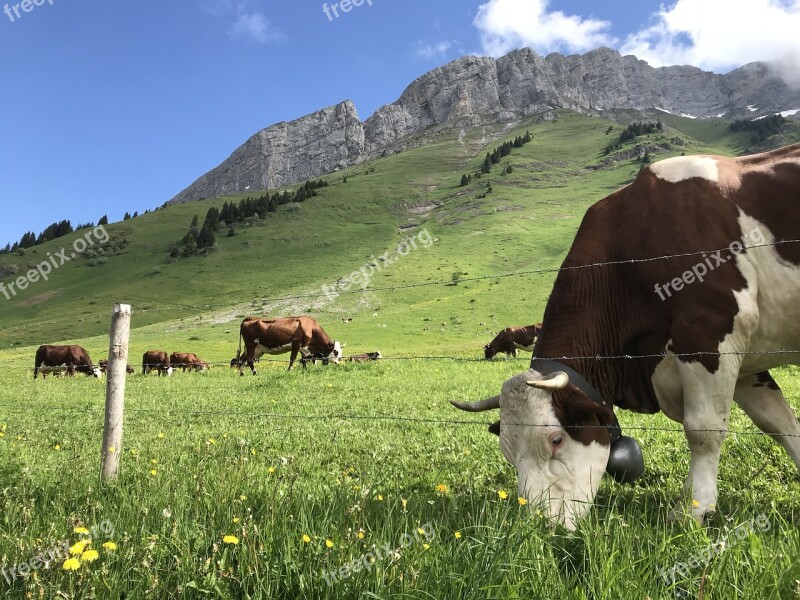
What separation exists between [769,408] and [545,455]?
101 inches

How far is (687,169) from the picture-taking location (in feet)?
16.3

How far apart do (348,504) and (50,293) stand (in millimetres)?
117373

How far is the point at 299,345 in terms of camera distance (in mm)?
28250

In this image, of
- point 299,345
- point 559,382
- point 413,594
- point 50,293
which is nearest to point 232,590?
point 413,594

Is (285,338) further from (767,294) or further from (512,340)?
(767,294)

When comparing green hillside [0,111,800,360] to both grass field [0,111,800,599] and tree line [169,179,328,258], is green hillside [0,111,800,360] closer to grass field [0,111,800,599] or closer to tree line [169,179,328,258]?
tree line [169,179,328,258]

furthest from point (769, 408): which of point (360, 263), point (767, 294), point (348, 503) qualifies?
point (360, 263)

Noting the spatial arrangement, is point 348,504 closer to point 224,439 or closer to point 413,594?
point 413,594

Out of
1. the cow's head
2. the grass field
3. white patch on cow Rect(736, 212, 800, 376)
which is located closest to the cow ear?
the cow's head

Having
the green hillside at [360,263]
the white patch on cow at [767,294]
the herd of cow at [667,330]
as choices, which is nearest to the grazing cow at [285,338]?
the green hillside at [360,263]

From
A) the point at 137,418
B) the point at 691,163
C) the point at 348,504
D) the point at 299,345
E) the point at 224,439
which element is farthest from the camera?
the point at 299,345

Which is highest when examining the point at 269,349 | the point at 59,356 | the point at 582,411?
the point at 582,411

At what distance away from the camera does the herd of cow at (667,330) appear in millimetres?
4305

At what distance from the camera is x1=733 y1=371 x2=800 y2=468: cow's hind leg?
512cm
